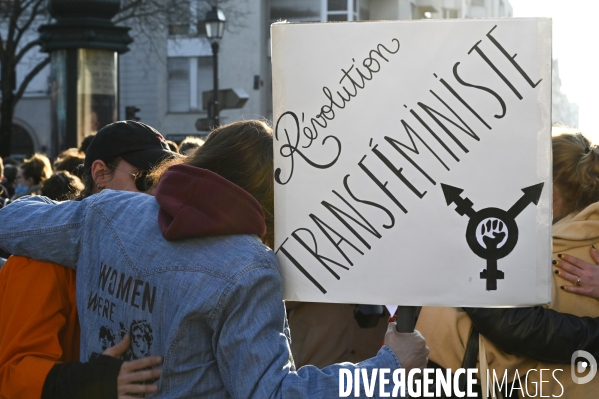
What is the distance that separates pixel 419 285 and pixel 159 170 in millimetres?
874

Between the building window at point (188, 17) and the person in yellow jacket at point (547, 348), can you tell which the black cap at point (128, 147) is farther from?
the building window at point (188, 17)

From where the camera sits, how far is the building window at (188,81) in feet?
105

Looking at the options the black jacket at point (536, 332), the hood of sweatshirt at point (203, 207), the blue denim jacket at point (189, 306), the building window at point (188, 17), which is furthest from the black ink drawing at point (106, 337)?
the building window at point (188, 17)

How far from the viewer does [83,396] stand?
6.69 ft

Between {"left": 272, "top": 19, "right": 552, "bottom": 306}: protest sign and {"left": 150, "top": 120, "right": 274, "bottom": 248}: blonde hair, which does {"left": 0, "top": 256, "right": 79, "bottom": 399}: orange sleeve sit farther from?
{"left": 272, "top": 19, "right": 552, "bottom": 306}: protest sign

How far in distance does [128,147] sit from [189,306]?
1.12m

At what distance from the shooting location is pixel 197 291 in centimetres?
188

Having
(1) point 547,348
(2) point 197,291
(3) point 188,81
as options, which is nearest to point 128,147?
(2) point 197,291

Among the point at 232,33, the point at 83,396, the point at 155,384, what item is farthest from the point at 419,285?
the point at 232,33

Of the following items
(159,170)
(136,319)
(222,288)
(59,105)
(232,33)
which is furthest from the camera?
(232,33)

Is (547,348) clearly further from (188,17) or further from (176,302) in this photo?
(188,17)

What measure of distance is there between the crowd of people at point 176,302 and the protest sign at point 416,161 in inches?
5.3

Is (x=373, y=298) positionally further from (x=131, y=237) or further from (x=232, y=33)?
(x=232, y=33)

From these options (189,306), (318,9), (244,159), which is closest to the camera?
(189,306)
